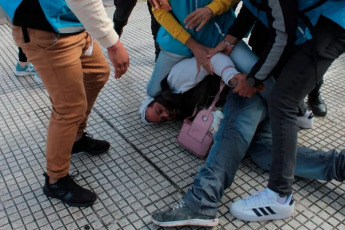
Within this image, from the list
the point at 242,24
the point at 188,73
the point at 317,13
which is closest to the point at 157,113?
the point at 188,73

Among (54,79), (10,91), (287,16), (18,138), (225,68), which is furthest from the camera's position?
(10,91)

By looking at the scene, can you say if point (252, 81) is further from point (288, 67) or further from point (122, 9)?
point (122, 9)

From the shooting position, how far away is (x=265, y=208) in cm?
197

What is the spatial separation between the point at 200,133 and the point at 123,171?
56 cm

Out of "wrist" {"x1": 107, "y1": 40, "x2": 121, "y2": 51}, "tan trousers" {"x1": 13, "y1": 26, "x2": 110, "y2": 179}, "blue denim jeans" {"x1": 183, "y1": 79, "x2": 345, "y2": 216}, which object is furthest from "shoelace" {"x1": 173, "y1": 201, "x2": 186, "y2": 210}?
"wrist" {"x1": 107, "y1": 40, "x2": 121, "y2": 51}

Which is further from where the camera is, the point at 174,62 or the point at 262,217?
the point at 174,62

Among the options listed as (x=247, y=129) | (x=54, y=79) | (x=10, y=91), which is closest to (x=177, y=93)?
(x=247, y=129)

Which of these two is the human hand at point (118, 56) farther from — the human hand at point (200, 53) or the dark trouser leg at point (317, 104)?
the dark trouser leg at point (317, 104)

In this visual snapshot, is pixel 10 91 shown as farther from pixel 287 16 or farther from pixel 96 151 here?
pixel 287 16

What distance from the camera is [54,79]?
6.03ft

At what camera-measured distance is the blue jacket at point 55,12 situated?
1693mm

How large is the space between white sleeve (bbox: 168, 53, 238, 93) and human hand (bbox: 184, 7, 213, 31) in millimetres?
239

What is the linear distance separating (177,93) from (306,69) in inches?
43.8

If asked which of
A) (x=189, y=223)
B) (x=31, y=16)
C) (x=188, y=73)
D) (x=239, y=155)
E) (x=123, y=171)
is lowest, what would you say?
(x=123, y=171)
